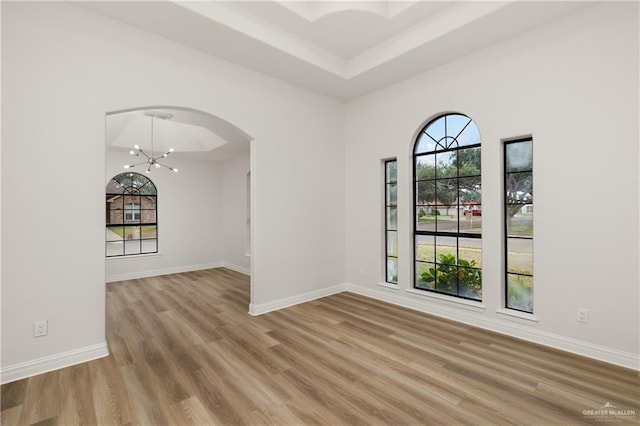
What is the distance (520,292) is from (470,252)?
0.69 meters

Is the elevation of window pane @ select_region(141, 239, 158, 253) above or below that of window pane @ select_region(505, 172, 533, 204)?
below

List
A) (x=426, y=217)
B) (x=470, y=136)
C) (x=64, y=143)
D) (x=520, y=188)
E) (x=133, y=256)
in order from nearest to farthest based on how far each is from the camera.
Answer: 1. (x=64, y=143)
2. (x=520, y=188)
3. (x=470, y=136)
4. (x=426, y=217)
5. (x=133, y=256)

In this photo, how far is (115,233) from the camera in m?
6.79

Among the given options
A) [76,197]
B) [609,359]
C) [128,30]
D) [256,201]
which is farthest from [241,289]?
[609,359]

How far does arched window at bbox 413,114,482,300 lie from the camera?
12.5ft

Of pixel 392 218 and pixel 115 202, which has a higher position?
pixel 115 202

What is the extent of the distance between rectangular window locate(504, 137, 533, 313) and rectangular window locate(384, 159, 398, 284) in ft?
5.00

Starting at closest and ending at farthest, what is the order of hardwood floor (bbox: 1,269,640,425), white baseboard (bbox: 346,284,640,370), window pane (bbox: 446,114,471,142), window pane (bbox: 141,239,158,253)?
hardwood floor (bbox: 1,269,640,425) < white baseboard (bbox: 346,284,640,370) < window pane (bbox: 446,114,471,142) < window pane (bbox: 141,239,158,253)

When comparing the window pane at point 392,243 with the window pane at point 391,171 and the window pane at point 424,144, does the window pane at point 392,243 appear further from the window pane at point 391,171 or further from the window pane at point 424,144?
the window pane at point 424,144

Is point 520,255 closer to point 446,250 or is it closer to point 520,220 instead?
Answer: point 520,220

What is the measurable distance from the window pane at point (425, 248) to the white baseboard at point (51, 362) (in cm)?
385

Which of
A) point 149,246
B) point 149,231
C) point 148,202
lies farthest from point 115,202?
point 149,246

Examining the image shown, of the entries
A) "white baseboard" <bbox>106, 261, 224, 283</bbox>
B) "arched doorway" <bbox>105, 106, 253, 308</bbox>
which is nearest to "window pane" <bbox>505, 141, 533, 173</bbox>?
"arched doorway" <bbox>105, 106, 253, 308</bbox>

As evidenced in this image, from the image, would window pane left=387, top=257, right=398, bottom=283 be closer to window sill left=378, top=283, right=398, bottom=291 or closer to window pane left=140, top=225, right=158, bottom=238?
window sill left=378, top=283, right=398, bottom=291
